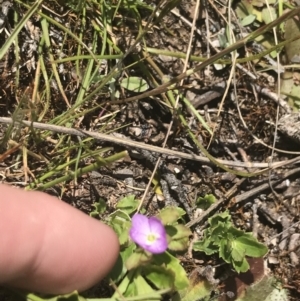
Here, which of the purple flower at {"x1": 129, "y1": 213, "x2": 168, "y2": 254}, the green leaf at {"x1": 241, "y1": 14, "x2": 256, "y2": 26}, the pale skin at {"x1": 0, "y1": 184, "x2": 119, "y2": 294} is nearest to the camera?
the pale skin at {"x1": 0, "y1": 184, "x2": 119, "y2": 294}

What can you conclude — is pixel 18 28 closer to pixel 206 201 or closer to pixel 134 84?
pixel 134 84

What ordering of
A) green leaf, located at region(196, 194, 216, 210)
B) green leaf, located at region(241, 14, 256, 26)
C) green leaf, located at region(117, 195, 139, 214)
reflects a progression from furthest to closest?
green leaf, located at region(241, 14, 256, 26)
green leaf, located at region(196, 194, 216, 210)
green leaf, located at region(117, 195, 139, 214)

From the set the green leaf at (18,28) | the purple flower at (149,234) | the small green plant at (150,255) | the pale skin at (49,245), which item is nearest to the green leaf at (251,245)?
the small green plant at (150,255)

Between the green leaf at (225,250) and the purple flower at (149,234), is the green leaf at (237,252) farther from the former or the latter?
the purple flower at (149,234)

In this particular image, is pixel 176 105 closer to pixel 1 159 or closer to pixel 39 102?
pixel 39 102

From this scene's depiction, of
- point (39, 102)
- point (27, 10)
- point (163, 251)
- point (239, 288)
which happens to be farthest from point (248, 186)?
point (27, 10)

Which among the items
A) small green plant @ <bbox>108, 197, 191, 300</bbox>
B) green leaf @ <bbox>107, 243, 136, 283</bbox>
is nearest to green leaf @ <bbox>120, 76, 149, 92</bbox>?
small green plant @ <bbox>108, 197, 191, 300</bbox>

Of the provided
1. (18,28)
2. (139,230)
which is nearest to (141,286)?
(139,230)

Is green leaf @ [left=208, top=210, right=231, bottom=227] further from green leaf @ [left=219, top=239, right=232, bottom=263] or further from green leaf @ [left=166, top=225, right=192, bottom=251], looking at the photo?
green leaf @ [left=166, top=225, right=192, bottom=251]
